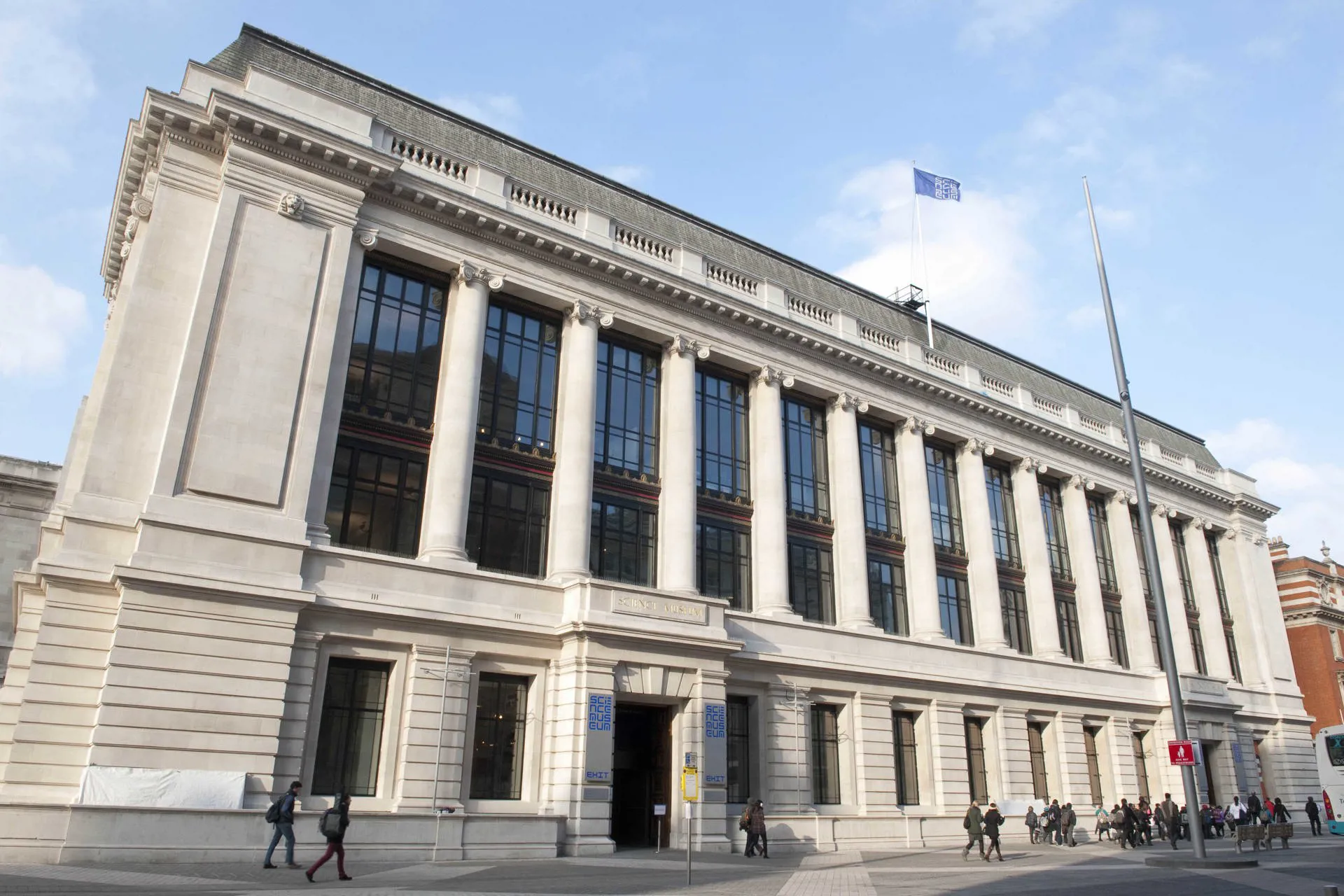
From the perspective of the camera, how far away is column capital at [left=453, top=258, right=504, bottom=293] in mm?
28781

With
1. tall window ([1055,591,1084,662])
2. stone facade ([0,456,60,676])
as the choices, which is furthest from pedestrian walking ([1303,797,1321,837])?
stone facade ([0,456,60,676])

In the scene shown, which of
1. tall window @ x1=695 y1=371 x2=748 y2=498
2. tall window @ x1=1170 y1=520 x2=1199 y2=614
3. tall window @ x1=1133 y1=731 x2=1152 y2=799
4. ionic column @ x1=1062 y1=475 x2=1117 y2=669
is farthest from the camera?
tall window @ x1=1170 y1=520 x2=1199 y2=614

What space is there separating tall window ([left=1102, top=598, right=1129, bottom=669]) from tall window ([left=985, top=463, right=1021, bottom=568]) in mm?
6019

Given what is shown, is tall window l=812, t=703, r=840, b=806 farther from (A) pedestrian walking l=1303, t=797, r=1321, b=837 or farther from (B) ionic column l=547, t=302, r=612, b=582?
(A) pedestrian walking l=1303, t=797, r=1321, b=837

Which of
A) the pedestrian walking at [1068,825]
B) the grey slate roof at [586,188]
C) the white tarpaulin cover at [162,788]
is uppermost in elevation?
the grey slate roof at [586,188]

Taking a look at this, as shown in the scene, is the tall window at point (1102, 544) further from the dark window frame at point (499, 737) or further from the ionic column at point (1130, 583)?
the dark window frame at point (499, 737)

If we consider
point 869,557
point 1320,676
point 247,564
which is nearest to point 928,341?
point 869,557

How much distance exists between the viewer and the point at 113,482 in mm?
22406

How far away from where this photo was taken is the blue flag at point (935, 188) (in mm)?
42300

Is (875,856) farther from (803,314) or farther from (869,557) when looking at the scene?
(803,314)

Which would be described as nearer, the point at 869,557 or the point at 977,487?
the point at 869,557

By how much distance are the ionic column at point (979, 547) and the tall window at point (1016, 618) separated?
88cm

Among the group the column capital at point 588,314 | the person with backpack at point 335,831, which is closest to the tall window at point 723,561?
the column capital at point 588,314

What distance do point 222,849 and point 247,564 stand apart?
20.6 ft
